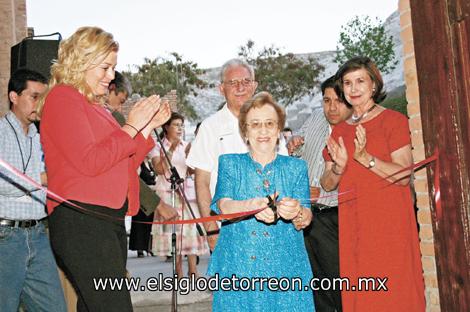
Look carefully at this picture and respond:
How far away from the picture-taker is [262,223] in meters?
3.54

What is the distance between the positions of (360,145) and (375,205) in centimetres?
43

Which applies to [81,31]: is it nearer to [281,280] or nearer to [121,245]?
[121,245]

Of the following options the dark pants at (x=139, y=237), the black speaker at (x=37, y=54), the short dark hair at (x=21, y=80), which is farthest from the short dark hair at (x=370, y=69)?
the dark pants at (x=139, y=237)

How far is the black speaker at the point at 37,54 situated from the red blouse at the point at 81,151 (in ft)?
6.98

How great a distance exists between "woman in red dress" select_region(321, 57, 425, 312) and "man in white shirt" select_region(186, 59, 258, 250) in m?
1.02

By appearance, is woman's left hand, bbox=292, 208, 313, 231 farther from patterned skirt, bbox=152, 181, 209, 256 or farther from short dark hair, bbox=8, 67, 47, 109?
patterned skirt, bbox=152, 181, 209, 256

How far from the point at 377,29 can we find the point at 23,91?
4824cm

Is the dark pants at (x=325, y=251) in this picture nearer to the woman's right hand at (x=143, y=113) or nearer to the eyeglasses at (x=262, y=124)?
the eyeglasses at (x=262, y=124)

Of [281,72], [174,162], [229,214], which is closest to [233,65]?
[229,214]

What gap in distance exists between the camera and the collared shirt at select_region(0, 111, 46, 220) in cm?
390

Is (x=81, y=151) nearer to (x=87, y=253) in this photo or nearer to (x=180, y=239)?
(x=87, y=253)

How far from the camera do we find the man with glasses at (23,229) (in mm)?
3836

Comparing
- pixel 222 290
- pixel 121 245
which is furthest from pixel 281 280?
pixel 121 245

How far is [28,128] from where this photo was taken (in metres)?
4.26
